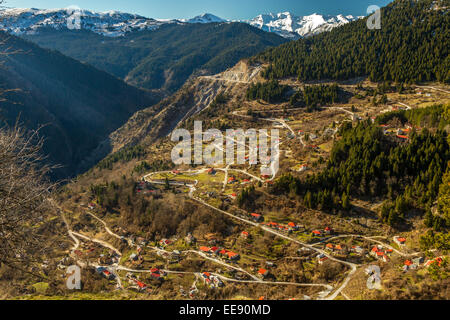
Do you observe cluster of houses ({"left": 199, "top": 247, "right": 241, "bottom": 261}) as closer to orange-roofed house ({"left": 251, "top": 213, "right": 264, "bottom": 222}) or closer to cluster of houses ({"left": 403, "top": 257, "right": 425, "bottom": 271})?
orange-roofed house ({"left": 251, "top": 213, "right": 264, "bottom": 222})

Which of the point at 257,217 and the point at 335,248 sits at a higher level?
the point at 257,217

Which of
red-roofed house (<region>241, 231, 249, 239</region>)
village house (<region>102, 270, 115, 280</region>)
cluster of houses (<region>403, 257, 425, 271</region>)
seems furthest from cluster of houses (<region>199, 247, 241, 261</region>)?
cluster of houses (<region>403, 257, 425, 271</region>)

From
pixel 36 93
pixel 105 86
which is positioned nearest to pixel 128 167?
pixel 36 93

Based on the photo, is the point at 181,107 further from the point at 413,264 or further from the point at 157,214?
the point at 413,264

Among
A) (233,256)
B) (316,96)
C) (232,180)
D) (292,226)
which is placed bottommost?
(233,256)

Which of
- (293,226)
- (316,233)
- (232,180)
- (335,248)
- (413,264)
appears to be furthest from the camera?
(232,180)

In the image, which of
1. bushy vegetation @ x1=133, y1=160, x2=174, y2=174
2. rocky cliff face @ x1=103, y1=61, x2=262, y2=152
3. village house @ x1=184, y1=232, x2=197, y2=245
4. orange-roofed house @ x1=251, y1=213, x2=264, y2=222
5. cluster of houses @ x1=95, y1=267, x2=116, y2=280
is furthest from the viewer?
rocky cliff face @ x1=103, y1=61, x2=262, y2=152

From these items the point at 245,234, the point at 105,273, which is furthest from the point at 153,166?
the point at 245,234
